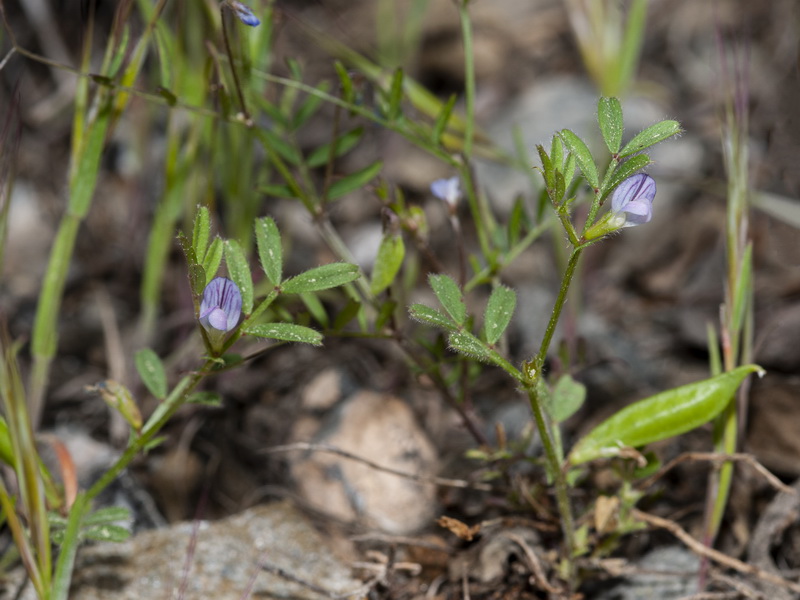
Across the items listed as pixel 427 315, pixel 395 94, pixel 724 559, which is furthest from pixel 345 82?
pixel 724 559

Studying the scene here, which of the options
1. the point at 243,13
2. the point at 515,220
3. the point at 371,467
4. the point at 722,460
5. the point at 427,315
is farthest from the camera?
the point at 371,467

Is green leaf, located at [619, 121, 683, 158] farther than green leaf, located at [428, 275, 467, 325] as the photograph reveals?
No

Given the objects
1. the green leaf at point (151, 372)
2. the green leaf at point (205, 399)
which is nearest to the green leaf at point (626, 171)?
the green leaf at point (205, 399)

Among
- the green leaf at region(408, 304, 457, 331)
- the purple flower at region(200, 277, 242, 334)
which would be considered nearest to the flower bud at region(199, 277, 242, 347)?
the purple flower at region(200, 277, 242, 334)

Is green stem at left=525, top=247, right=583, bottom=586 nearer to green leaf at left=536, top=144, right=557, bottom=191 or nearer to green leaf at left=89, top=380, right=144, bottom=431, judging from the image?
green leaf at left=536, top=144, right=557, bottom=191

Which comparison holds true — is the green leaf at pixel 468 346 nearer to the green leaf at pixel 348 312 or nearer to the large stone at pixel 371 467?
the green leaf at pixel 348 312

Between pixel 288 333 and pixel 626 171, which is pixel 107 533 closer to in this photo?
pixel 288 333
